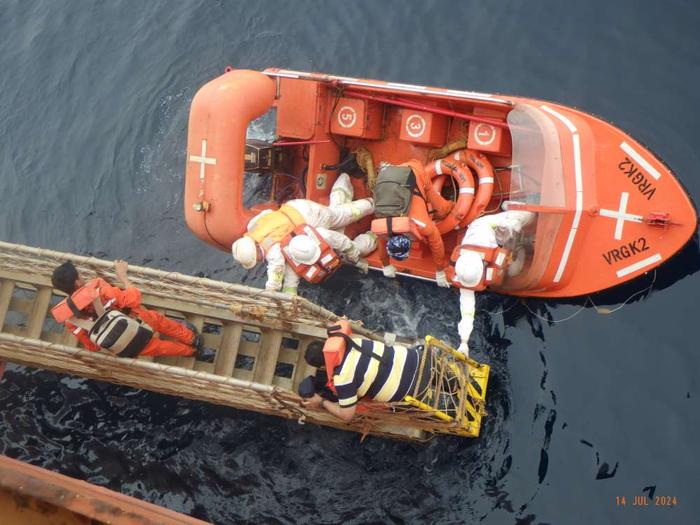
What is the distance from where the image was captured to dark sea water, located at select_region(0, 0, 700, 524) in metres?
5.48

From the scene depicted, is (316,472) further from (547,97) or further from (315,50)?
(315,50)

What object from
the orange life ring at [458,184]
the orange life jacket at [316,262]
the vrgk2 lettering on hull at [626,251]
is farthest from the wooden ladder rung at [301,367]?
the vrgk2 lettering on hull at [626,251]

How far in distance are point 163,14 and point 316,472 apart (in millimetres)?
7311

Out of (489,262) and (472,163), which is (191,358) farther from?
(472,163)

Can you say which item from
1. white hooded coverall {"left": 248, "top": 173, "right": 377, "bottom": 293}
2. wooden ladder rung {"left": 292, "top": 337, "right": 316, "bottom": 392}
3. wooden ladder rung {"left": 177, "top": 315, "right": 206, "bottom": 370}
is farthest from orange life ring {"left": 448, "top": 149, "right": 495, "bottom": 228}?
wooden ladder rung {"left": 177, "top": 315, "right": 206, "bottom": 370}

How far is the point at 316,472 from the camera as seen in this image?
6070mm

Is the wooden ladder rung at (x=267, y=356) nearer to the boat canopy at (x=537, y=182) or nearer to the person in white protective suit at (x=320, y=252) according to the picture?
the person in white protective suit at (x=320, y=252)

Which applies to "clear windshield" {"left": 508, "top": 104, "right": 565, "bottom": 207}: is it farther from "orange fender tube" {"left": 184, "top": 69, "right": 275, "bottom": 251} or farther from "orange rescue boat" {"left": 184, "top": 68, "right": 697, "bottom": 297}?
"orange fender tube" {"left": 184, "top": 69, "right": 275, "bottom": 251}

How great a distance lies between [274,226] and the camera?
18.8 ft

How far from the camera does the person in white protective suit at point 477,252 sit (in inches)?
207

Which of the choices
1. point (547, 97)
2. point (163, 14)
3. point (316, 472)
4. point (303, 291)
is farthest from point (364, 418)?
point (163, 14)

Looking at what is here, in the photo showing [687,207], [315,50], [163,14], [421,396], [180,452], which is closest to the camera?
[421,396]

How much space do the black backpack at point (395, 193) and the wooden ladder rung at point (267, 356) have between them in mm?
1431

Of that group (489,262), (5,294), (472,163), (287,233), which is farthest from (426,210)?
(5,294)
